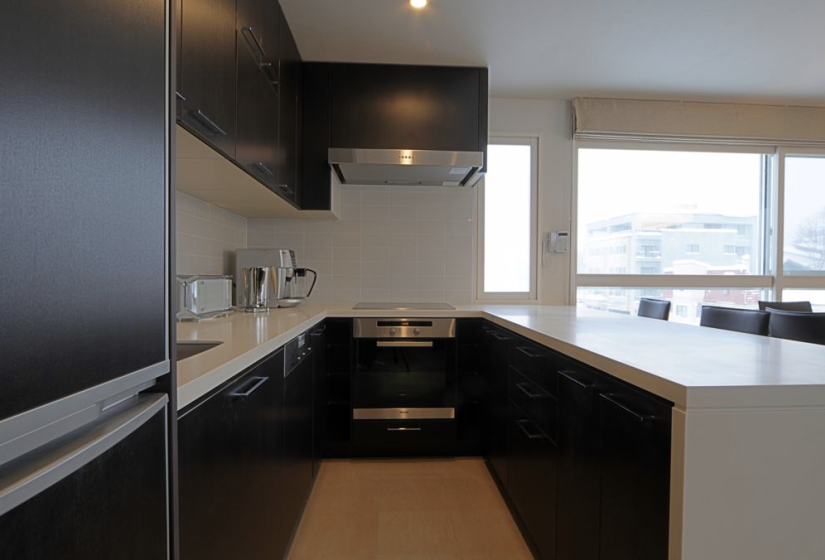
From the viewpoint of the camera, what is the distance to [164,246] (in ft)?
2.04

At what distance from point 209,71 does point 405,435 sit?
6.73 feet

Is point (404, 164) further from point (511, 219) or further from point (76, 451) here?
point (76, 451)

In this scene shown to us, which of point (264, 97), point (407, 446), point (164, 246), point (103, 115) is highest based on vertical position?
point (264, 97)

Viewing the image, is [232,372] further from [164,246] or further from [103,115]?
[103,115]

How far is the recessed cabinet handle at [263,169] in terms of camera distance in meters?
1.75

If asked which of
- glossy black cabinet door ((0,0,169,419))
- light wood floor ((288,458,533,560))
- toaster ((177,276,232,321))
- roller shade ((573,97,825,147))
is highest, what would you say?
roller shade ((573,97,825,147))

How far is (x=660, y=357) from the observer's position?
1.03 m

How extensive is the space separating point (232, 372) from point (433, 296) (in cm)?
229

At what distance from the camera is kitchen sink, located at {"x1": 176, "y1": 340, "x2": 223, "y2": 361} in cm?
126

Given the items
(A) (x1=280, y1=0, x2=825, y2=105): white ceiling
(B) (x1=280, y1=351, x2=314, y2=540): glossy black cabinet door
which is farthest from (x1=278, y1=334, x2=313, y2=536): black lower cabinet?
(A) (x1=280, y1=0, x2=825, y2=105): white ceiling

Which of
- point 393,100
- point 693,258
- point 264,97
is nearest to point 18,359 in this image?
point 264,97

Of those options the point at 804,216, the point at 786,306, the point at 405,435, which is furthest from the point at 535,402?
the point at 804,216

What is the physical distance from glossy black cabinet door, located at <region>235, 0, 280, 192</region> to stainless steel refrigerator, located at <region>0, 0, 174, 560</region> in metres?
1.00

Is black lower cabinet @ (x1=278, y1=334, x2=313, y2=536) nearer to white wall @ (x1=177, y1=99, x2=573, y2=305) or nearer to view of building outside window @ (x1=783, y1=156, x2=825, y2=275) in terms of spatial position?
white wall @ (x1=177, y1=99, x2=573, y2=305)
